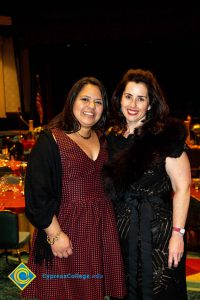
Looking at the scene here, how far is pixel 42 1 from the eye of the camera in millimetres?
10656

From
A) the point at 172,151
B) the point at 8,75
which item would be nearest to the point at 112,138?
the point at 172,151

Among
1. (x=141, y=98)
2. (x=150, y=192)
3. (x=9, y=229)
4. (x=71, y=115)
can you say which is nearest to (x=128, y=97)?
(x=141, y=98)

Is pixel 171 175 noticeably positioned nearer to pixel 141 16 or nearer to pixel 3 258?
pixel 3 258

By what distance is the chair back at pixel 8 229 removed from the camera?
310 cm

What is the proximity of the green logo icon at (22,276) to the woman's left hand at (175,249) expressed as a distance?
66cm

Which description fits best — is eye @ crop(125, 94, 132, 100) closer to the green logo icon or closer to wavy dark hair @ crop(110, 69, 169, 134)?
wavy dark hair @ crop(110, 69, 169, 134)

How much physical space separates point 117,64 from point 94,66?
807 millimetres

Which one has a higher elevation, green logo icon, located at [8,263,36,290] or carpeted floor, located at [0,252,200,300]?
green logo icon, located at [8,263,36,290]

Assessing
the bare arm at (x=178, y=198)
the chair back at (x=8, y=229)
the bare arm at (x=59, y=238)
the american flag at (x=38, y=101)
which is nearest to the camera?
the bare arm at (x=59, y=238)

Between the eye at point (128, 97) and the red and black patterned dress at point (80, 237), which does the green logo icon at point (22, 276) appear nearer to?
the red and black patterned dress at point (80, 237)

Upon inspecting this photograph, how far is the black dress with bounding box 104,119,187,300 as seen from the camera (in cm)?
198

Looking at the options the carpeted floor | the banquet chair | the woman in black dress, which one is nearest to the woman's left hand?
the woman in black dress

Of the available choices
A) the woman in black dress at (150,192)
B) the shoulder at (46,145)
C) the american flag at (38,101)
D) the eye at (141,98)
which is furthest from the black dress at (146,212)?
the american flag at (38,101)

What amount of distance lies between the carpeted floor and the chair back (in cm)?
35
